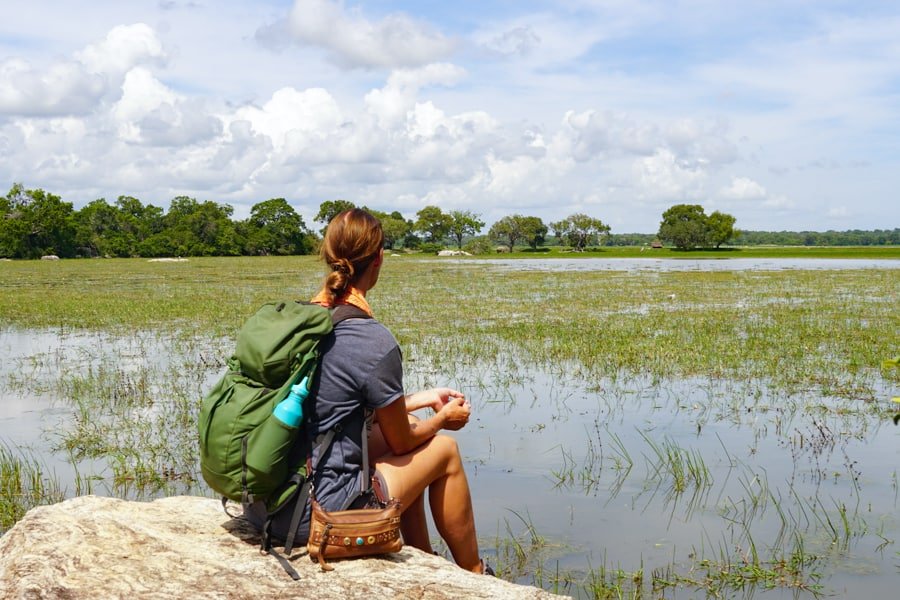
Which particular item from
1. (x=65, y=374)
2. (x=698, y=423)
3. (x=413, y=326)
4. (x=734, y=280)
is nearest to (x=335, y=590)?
(x=698, y=423)

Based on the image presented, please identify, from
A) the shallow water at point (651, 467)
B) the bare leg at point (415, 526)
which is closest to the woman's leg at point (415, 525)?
the bare leg at point (415, 526)

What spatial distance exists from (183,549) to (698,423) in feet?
20.9

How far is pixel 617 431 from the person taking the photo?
8672 mm

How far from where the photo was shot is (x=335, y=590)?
141 inches

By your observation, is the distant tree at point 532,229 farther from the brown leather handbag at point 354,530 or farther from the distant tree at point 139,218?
the brown leather handbag at point 354,530

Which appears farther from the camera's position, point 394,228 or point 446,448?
point 394,228

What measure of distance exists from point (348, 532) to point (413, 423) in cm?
73

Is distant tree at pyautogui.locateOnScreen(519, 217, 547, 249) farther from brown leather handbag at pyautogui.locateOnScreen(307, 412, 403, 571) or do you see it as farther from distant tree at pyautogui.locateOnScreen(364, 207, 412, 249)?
brown leather handbag at pyautogui.locateOnScreen(307, 412, 403, 571)

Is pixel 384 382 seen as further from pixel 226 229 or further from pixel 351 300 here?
pixel 226 229

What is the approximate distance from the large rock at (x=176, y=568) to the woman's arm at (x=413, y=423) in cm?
54

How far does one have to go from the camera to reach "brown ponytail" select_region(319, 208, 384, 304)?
156 inches

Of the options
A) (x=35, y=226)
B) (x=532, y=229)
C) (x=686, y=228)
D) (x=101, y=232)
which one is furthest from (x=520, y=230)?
(x=35, y=226)

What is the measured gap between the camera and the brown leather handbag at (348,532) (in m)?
3.71

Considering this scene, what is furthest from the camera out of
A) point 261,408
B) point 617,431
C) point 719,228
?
point 719,228
